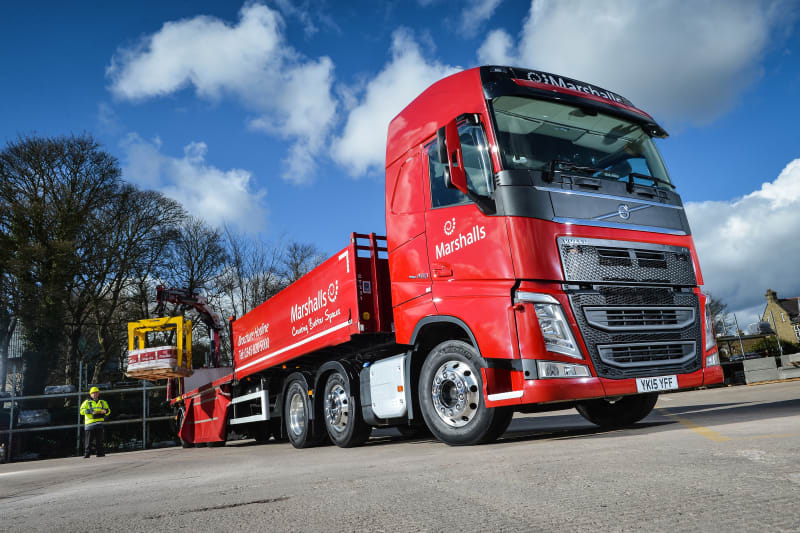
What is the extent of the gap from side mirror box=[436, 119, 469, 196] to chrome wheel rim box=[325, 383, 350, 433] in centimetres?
340

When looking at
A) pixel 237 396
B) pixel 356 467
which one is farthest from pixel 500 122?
pixel 237 396

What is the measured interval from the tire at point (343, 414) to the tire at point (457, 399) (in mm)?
1584

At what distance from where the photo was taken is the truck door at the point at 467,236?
4.98 m

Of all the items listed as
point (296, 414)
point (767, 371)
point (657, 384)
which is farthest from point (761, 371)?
A: point (296, 414)

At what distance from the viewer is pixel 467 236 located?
17.4ft

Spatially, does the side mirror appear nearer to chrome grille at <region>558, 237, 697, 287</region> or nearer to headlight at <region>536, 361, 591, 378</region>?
chrome grille at <region>558, 237, 697, 287</region>

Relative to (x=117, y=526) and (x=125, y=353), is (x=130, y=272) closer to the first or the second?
(x=125, y=353)

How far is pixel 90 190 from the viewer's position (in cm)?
2203

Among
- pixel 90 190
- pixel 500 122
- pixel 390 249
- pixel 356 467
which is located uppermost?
pixel 90 190

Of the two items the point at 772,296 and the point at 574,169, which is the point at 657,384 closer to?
the point at 574,169

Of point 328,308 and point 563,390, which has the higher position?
point 328,308

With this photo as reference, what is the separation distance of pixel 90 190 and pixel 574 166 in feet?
71.3

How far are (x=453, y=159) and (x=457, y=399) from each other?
7.52ft

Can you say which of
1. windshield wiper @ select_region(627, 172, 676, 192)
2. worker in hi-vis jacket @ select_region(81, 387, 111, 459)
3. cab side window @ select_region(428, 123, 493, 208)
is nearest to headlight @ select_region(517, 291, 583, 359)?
cab side window @ select_region(428, 123, 493, 208)
